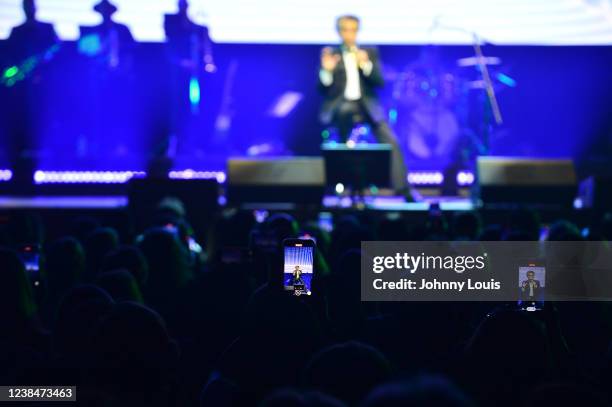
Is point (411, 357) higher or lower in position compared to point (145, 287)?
lower

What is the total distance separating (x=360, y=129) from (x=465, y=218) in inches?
187

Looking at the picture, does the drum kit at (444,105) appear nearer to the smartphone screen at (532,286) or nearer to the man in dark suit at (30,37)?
the man in dark suit at (30,37)

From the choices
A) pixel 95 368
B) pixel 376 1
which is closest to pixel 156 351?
pixel 95 368

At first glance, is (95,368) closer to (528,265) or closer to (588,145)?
(528,265)

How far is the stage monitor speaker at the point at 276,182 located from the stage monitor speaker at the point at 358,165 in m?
0.33

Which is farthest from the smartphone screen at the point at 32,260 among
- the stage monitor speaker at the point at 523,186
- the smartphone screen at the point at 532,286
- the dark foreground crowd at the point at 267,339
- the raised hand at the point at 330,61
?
the stage monitor speaker at the point at 523,186

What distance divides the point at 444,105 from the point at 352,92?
362cm

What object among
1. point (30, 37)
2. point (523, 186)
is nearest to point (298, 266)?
point (523, 186)

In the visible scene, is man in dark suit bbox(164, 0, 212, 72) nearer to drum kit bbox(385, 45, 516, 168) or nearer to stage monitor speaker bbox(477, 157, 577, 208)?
drum kit bbox(385, 45, 516, 168)

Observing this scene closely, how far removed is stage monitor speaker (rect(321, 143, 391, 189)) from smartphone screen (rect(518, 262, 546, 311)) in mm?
5896

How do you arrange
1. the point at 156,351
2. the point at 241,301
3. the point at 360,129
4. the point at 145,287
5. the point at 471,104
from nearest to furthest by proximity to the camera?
the point at 156,351, the point at 241,301, the point at 145,287, the point at 360,129, the point at 471,104

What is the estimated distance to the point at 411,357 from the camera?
11.5 ft

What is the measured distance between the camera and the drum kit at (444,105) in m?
12.9

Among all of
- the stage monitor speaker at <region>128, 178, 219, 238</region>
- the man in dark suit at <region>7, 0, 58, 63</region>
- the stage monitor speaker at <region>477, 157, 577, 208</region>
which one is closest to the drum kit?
the stage monitor speaker at <region>477, 157, 577, 208</region>
